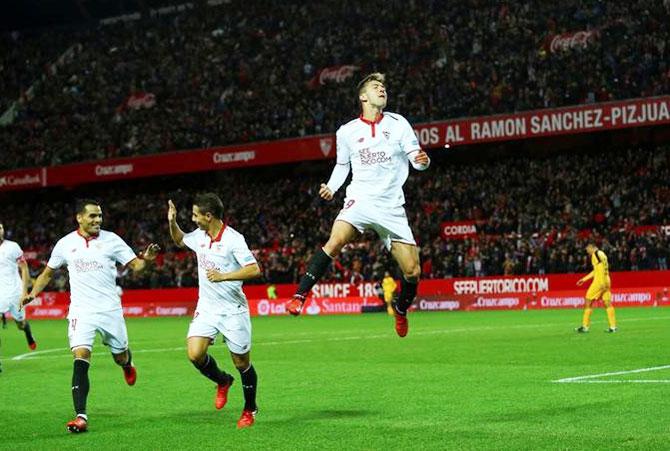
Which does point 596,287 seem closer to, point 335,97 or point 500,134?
point 500,134

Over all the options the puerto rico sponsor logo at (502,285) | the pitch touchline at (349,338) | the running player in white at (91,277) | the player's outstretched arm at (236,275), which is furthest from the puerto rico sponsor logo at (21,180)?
the player's outstretched arm at (236,275)

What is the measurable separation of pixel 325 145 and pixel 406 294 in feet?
115

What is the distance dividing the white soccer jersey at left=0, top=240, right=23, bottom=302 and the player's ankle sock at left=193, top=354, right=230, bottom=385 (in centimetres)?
911

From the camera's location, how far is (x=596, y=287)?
24.4m

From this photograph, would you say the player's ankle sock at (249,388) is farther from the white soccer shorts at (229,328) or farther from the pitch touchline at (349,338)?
the pitch touchline at (349,338)

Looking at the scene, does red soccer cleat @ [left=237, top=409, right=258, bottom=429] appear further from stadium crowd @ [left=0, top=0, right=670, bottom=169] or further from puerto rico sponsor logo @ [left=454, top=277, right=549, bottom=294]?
stadium crowd @ [left=0, top=0, right=670, bottom=169]

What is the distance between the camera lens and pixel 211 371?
1177 cm

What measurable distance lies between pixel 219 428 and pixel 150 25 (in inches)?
2045

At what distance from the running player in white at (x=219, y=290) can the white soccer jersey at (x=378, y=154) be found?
1.34m

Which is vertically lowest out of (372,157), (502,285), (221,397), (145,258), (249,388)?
(221,397)

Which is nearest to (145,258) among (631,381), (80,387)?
(80,387)

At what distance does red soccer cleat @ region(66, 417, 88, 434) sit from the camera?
11.1 m

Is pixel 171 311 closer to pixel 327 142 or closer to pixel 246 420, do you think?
pixel 327 142

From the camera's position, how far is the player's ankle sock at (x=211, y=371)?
11.6m
